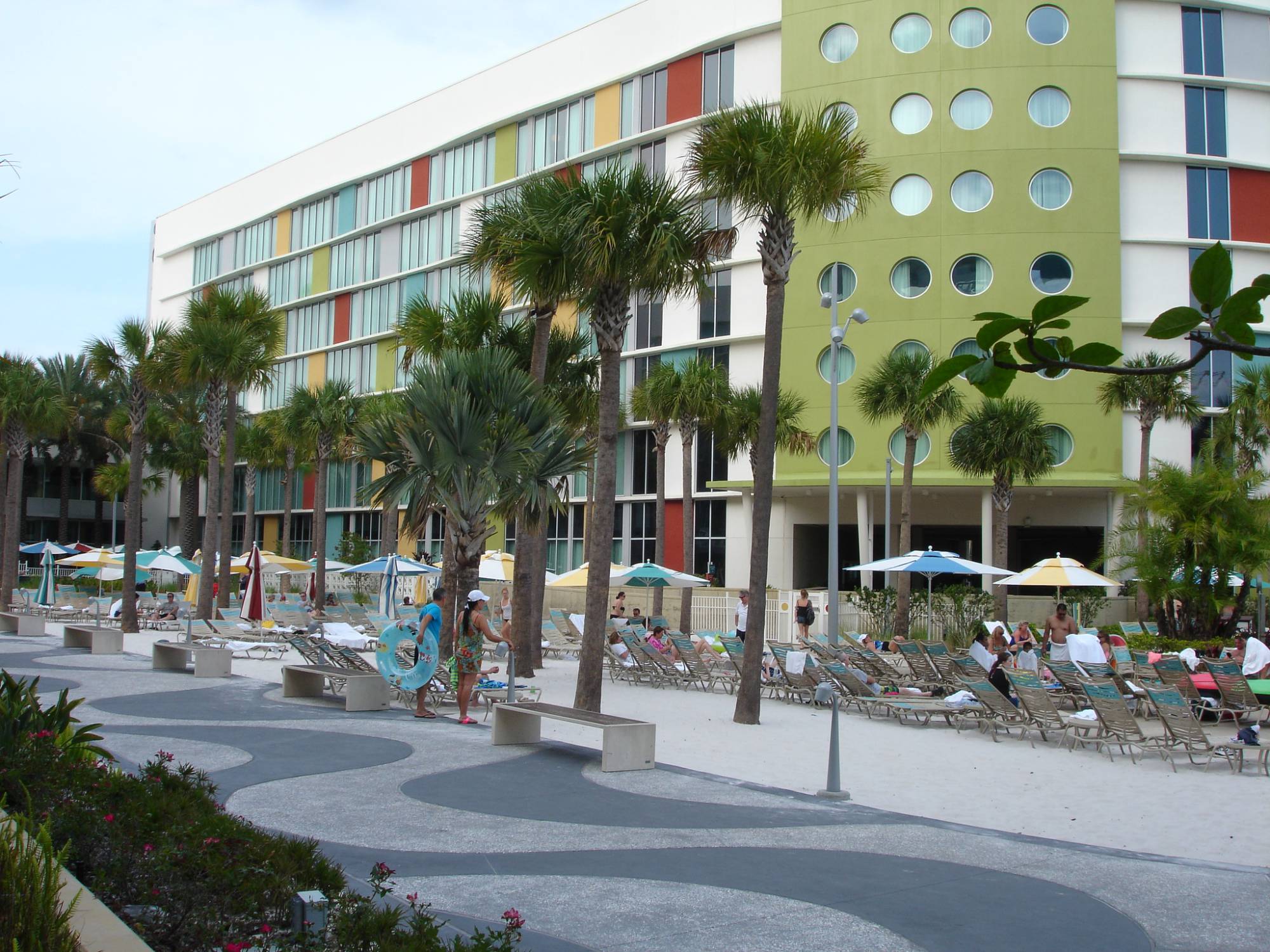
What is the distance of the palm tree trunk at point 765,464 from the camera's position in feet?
51.6

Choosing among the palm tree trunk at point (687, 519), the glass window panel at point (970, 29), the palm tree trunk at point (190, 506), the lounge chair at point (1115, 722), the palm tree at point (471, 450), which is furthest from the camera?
the palm tree trunk at point (190, 506)

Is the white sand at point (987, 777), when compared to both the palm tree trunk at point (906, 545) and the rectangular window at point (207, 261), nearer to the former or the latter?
the palm tree trunk at point (906, 545)

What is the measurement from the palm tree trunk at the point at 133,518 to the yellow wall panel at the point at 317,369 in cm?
3247

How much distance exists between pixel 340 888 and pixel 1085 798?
26.3 feet

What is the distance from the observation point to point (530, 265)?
619 inches

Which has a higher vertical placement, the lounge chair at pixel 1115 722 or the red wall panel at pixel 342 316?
the red wall panel at pixel 342 316

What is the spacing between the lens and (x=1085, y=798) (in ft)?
35.8

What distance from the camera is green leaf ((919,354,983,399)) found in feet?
6.77

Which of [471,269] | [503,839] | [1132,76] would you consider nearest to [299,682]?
[471,269]

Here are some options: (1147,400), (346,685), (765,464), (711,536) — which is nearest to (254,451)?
(711,536)

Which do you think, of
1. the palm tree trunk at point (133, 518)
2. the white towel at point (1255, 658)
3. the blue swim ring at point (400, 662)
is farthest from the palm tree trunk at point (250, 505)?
the white towel at point (1255, 658)

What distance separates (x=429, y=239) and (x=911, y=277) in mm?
25207

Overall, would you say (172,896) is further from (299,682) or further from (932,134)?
(932,134)

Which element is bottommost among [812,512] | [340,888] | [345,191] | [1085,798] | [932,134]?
[1085,798]
